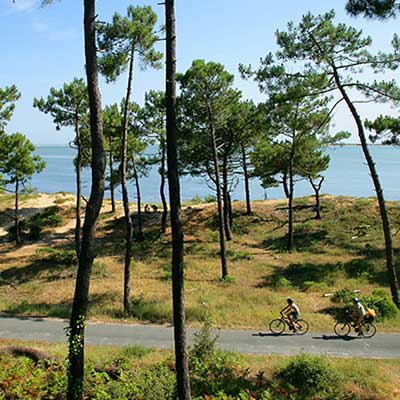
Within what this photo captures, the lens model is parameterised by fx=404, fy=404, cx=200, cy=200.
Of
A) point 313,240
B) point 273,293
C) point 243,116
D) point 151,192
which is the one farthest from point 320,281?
point 151,192

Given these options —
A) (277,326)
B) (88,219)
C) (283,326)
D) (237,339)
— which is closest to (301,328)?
(283,326)

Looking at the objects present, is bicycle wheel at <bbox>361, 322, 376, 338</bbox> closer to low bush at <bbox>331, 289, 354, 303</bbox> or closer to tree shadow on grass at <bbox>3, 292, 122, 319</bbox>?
low bush at <bbox>331, 289, 354, 303</bbox>

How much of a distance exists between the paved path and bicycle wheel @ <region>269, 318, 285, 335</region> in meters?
0.33

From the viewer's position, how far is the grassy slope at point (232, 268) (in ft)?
61.1

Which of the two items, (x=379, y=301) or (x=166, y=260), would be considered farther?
(x=166, y=260)

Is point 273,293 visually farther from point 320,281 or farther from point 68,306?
point 68,306

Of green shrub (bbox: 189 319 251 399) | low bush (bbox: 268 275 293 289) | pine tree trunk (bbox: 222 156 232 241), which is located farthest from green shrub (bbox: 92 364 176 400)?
pine tree trunk (bbox: 222 156 232 241)

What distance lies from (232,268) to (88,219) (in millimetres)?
18410

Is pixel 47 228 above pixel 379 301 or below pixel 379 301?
above

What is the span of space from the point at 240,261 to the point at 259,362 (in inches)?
611

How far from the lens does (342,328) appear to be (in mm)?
15094

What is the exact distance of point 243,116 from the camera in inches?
1139

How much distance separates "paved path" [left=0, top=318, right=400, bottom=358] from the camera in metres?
13.5

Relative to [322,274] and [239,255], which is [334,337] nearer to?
[322,274]
